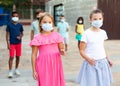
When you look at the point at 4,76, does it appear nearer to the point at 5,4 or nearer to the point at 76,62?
the point at 76,62

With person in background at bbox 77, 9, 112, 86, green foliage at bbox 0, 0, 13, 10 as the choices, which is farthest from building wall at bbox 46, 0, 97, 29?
person in background at bbox 77, 9, 112, 86

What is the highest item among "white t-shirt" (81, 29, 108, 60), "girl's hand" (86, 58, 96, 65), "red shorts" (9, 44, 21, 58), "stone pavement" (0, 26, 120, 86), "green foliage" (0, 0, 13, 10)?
"green foliage" (0, 0, 13, 10)

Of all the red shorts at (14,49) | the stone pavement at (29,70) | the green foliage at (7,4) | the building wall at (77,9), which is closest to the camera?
the stone pavement at (29,70)

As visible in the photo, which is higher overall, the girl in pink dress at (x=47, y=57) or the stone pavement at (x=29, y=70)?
the girl in pink dress at (x=47, y=57)

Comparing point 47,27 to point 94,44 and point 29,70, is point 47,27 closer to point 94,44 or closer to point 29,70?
point 94,44

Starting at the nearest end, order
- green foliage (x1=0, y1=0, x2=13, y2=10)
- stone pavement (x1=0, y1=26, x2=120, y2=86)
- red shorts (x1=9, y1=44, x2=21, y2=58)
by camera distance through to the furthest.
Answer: stone pavement (x1=0, y1=26, x2=120, y2=86) → red shorts (x1=9, y1=44, x2=21, y2=58) → green foliage (x1=0, y1=0, x2=13, y2=10)

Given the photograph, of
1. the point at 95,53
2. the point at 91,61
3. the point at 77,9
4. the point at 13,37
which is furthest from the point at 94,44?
the point at 77,9

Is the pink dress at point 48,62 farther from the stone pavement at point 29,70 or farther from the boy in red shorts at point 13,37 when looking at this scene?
the boy in red shorts at point 13,37

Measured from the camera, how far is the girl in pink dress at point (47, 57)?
19.5 ft

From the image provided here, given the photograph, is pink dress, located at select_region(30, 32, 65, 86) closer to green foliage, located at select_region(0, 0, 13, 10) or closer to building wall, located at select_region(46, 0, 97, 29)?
building wall, located at select_region(46, 0, 97, 29)

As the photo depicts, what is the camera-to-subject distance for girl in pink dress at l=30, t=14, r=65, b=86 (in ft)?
19.5

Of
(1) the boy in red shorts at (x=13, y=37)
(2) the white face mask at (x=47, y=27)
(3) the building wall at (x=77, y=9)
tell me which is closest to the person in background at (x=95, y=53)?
(2) the white face mask at (x=47, y=27)

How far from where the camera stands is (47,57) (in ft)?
19.6

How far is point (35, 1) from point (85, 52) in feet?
177
